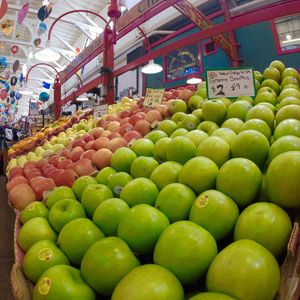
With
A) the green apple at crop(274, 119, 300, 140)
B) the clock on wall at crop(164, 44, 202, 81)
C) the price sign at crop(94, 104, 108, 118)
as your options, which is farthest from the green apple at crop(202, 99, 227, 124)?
the clock on wall at crop(164, 44, 202, 81)

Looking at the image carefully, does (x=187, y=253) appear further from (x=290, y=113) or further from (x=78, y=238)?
(x=290, y=113)

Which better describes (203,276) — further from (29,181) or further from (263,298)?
(29,181)

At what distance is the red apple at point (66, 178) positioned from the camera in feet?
5.94

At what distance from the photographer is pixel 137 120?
2.50 metres

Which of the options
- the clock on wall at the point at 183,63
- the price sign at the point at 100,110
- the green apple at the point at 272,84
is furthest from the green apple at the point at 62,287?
the clock on wall at the point at 183,63

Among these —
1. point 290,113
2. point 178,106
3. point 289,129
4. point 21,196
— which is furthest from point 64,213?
point 178,106

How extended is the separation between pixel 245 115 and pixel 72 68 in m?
5.23

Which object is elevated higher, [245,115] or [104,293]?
[245,115]

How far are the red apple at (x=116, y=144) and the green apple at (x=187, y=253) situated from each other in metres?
1.25

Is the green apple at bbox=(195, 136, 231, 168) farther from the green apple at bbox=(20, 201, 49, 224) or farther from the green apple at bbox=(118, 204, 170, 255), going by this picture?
the green apple at bbox=(20, 201, 49, 224)

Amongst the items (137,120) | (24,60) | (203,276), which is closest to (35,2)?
(24,60)

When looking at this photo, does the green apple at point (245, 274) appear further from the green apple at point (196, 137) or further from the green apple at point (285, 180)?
the green apple at point (196, 137)

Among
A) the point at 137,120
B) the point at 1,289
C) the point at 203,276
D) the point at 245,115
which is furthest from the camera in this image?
the point at 137,120

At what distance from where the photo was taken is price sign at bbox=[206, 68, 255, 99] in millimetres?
2021
